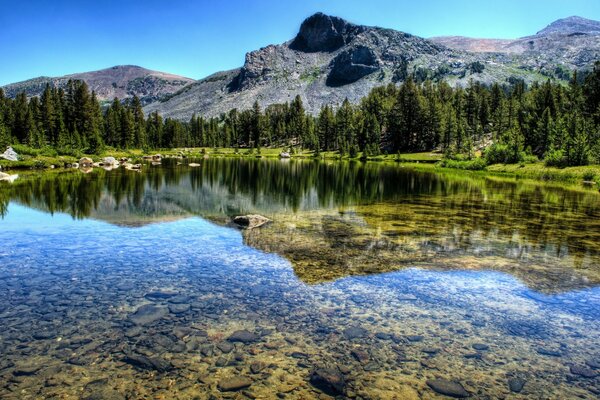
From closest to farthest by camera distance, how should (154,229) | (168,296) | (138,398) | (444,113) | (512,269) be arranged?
1. (138,398)
2. (168,296)
3. (512,269)
4. (154,229)
5. (444,113)

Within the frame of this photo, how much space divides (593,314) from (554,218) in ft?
80.8

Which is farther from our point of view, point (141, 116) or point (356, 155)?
point (141, 116)

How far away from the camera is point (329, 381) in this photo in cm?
1010

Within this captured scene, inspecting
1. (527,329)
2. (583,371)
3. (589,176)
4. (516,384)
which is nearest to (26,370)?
(516,384)

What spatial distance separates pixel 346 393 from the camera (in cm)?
960

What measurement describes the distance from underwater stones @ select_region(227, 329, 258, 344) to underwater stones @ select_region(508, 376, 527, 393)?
23.7 feet

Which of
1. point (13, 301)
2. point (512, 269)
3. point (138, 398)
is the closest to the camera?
point (138, 398)

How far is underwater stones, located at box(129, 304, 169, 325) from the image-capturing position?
1334 cm

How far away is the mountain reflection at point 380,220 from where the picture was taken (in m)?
21.1

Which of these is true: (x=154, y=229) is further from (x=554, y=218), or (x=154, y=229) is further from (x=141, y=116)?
(x=141, y=116)

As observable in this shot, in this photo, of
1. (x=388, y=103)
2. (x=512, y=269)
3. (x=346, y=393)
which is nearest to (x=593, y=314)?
(x=512, y=269)

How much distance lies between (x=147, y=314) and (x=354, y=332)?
7.35m

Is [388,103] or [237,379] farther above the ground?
[388,103]

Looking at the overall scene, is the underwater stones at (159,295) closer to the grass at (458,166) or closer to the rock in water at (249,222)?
the rock in water at (249,222)
